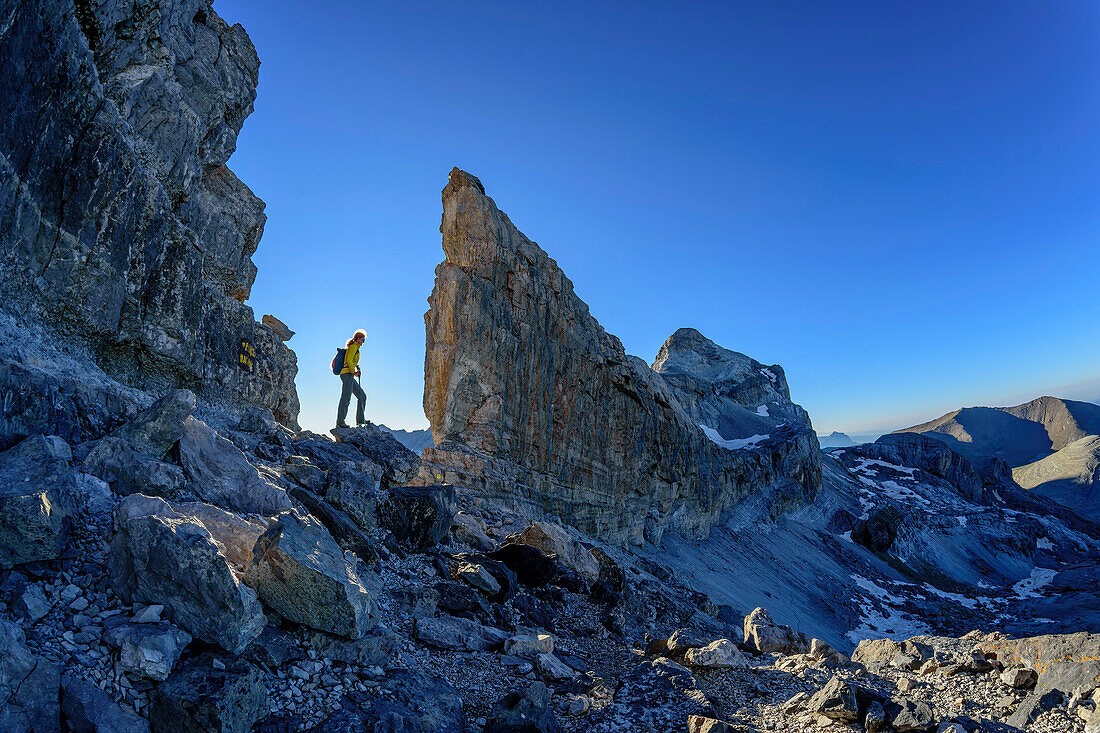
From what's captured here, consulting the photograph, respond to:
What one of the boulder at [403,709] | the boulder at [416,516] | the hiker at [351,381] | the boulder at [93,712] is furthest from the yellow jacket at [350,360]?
the boulder at [93,712]

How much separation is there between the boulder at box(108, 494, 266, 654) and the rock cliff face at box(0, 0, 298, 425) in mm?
6784

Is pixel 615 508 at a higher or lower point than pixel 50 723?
higher

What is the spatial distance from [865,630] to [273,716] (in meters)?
53.3

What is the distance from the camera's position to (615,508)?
1607 inches

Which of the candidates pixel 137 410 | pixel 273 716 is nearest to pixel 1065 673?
pixel 273 716

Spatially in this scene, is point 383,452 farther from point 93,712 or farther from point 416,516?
point 93,712

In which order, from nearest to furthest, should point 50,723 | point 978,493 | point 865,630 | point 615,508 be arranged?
point 50,723 → point 615,508 → point 865,630 → point 978,493

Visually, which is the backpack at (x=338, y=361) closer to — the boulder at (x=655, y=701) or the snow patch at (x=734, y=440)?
the boulder at (x=655, y=701)

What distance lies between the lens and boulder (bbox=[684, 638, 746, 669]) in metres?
10.2

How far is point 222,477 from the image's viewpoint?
9.11 metres

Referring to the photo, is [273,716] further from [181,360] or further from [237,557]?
[181,360]

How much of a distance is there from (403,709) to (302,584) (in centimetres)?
198

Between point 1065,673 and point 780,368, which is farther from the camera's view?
point 780,368

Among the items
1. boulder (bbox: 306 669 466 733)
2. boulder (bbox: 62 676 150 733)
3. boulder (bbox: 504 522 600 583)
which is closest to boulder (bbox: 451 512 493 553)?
boulder (bbox: 504 522 600 583)
